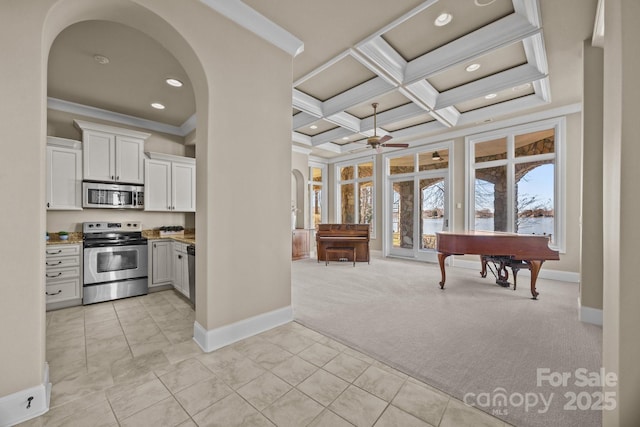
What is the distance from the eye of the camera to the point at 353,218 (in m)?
8.19

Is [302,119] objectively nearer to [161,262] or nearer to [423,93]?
[423,93]

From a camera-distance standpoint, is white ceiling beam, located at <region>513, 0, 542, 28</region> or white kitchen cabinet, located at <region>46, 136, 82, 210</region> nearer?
white ceiling beam, located at <region>513, 0, 542, 28</region>

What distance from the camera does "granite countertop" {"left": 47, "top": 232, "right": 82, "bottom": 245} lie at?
3275mm

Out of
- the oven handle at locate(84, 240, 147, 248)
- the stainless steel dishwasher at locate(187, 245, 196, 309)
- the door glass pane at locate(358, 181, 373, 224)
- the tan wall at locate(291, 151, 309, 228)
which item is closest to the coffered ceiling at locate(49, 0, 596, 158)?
the oven handle at locate(84, 240, 147, 248)

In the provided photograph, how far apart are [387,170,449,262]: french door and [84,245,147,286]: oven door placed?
573 centimetres

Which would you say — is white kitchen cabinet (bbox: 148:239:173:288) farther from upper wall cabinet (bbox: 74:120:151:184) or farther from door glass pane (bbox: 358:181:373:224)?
door glass pane (bbox: 358:181:373:224)

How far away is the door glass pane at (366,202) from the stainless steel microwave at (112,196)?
5639 millimetres

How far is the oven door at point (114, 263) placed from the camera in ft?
11.3

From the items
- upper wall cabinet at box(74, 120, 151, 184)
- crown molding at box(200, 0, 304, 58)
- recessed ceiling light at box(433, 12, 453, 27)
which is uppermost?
recessed ceiling light at box(433, 12, 453, 27)

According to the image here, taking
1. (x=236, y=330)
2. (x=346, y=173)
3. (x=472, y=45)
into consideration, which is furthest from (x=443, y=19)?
(x=346, y=173)

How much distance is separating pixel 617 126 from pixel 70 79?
16.5 feet

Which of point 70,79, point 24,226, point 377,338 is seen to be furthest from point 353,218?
point 24,226

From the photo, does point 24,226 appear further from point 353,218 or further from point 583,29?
point 353,218

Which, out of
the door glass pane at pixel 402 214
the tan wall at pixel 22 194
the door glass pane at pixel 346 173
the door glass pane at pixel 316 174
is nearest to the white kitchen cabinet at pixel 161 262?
the tan wall at pixel 22 194
